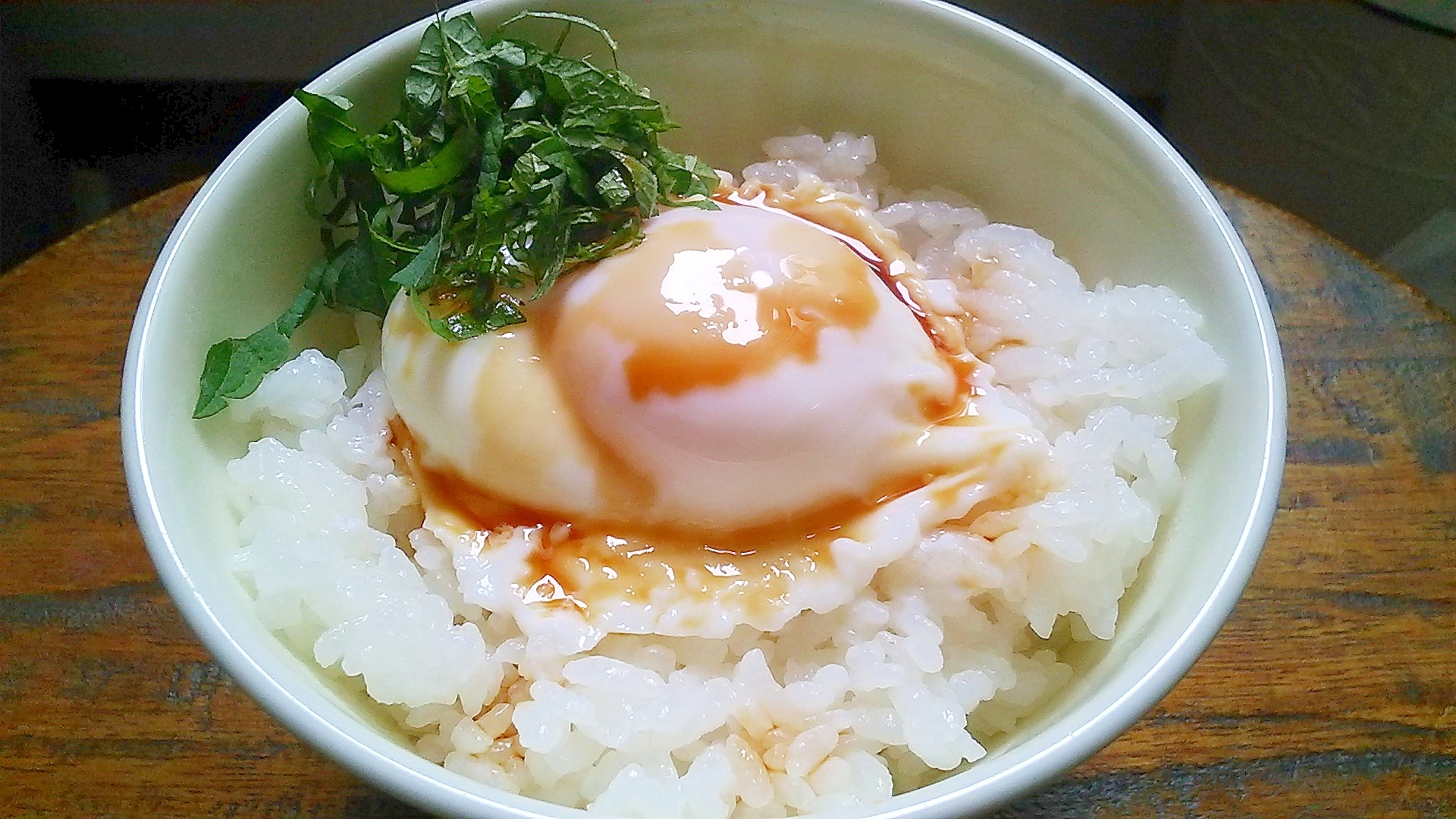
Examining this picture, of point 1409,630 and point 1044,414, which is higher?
point 1044,414

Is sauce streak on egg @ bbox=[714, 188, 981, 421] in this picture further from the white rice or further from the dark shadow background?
the dark shadow background

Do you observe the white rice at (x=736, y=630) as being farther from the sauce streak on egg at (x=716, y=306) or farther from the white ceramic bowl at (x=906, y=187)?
the sauce streak on egg at (x=716, y=306)

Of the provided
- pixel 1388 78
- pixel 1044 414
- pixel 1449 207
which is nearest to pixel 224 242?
pixel 1044 414

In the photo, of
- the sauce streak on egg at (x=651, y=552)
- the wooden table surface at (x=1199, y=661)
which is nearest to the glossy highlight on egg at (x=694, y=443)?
the sauce streak on egg at (x=651, y=552)

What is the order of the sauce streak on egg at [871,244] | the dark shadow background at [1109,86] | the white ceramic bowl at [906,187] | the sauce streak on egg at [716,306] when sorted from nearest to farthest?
the white ceramic bowl at [906,187] < the sauce streak on egg at [716,306] < the sauce streak on egg at [871,244] < the dark shadow background at [1109,86]

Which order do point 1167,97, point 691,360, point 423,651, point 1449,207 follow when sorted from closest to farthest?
point 423,651 → point 691,360 → point 1449,207 → point 1167,97

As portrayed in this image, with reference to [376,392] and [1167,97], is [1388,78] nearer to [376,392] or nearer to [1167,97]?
[1167,97]

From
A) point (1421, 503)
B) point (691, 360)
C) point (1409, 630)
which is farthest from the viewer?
point (1421, 503)

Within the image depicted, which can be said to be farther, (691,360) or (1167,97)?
(1167,97)
